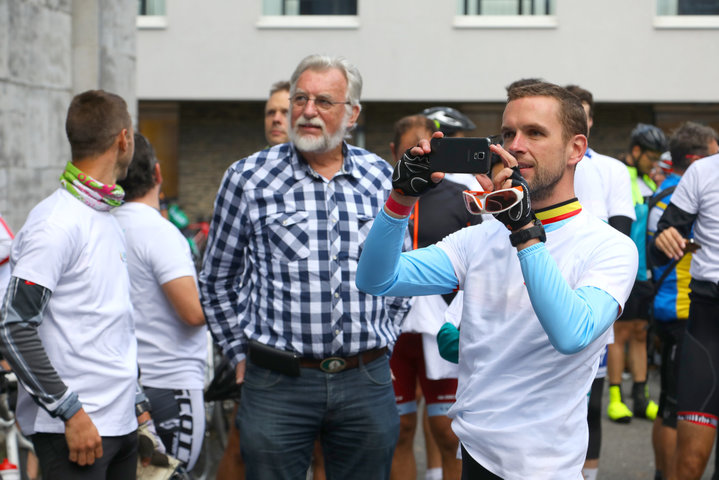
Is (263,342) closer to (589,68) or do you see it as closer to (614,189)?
(614,189)

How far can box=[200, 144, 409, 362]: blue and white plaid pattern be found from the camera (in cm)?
385

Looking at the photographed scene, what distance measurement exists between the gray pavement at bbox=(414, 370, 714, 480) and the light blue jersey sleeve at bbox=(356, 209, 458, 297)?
4000 millimetres

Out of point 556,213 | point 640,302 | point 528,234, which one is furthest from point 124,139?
point 640,302

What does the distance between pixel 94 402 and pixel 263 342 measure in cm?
70

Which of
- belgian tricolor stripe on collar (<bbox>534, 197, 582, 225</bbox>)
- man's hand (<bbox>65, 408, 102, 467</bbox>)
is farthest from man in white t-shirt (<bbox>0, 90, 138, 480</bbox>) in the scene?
belgian tricolor stripe on collar (<bbox>534, 197, 582, 225</bbox>)

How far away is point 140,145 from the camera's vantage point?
457 cm

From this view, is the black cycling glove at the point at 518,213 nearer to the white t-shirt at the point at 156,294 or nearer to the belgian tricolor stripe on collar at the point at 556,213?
the belgian tricolor stripe on collar at the point at 556,213

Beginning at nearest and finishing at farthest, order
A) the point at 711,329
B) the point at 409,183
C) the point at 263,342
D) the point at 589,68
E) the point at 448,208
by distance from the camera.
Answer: the point at 409,183 → the point at 263,342 → the point at 711,329 → the point at 448,208 → the point at 589,68

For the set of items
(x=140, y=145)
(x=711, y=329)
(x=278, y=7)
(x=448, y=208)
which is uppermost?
(x=278, y=7)

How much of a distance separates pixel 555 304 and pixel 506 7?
1870 cm

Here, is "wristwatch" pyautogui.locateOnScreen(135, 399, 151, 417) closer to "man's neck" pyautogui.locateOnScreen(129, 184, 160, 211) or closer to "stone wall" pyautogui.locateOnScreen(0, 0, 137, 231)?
"man's neck" pyautogui.locateOnScreen(129, 184, 160, 211)

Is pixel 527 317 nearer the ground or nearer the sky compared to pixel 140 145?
nearer the ground

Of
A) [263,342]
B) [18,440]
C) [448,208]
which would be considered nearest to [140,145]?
[263,342]

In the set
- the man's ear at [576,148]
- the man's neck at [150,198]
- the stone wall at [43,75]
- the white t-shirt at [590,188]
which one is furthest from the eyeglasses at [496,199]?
the stone wall at [43,75]
